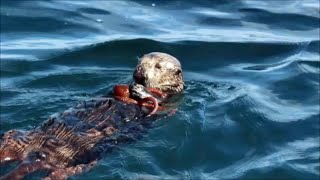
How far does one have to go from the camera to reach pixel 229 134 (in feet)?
22.5

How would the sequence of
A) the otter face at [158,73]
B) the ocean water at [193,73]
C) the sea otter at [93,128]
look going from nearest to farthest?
1. the sea otter at [93,128]
2. the ocean water at [193,73]
3. the otter face at [158,73]

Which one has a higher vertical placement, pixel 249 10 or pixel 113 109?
pixel 249 10

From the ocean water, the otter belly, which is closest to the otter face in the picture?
the ocean water

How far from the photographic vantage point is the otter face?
7301mm

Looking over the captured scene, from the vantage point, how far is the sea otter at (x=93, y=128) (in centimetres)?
548

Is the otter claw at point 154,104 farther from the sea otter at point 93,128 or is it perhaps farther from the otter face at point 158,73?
the otter face at point 158,73

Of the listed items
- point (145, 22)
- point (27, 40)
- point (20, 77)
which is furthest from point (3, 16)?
point (20, 77)

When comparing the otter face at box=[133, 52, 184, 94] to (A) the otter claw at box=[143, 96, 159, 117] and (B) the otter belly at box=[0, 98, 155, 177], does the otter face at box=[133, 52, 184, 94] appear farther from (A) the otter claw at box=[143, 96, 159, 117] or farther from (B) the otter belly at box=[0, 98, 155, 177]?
(B) the otter belly at box=[0, 98, 155, 177]

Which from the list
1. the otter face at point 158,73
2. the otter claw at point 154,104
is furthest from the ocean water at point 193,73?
the otter face at point 158,73

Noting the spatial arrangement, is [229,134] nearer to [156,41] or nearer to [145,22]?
[156,41]

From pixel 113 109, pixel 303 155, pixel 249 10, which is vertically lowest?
pixel 303 155

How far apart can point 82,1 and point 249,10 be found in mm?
3084

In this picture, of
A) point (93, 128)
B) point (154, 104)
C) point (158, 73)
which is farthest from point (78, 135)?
point (158, 73)

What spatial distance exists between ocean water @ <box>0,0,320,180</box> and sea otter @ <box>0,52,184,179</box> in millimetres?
136
